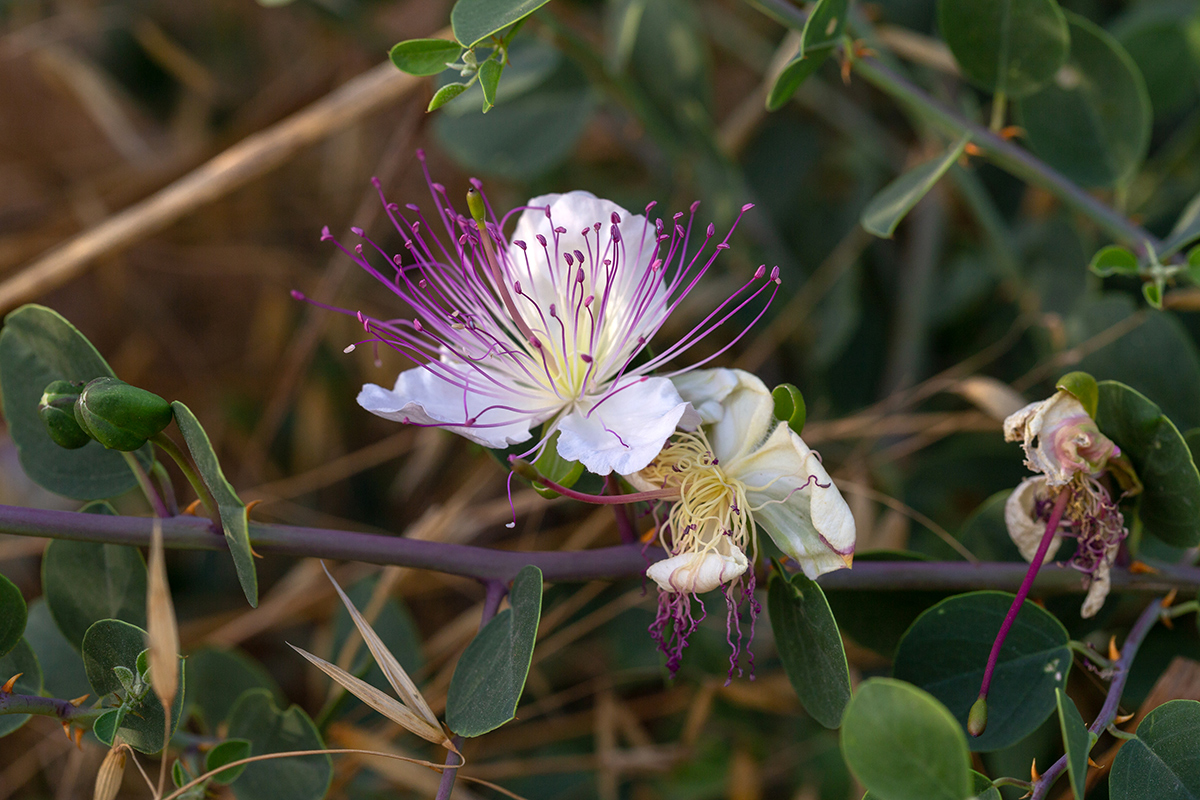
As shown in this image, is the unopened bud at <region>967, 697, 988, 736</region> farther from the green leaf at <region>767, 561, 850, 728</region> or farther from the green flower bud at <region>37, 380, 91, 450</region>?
the green flower bud at <region>37, 380, 91, 450</region>

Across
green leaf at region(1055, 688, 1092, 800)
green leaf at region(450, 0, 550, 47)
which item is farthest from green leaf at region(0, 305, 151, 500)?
green leaf at region(1055, 688, 1092, 800)

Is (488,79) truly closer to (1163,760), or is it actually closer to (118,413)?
(118,413)

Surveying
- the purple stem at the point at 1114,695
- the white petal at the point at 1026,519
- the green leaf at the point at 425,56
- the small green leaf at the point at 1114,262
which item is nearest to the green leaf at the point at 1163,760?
the purple stem at the point at 1114,695

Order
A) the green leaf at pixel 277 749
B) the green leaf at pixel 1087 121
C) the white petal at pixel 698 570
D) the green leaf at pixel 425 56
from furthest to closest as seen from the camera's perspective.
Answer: the green leaf at pixel 1087 121
the green leaf at pixel 277 749
the green leaf at pixel 425 56
the white petal at pixel 698 570

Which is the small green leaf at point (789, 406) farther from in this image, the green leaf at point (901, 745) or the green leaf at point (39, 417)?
the green leaf at point (39, 417)

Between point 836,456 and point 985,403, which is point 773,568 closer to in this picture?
point 985,403

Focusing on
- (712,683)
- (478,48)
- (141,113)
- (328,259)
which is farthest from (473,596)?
(141,113)
